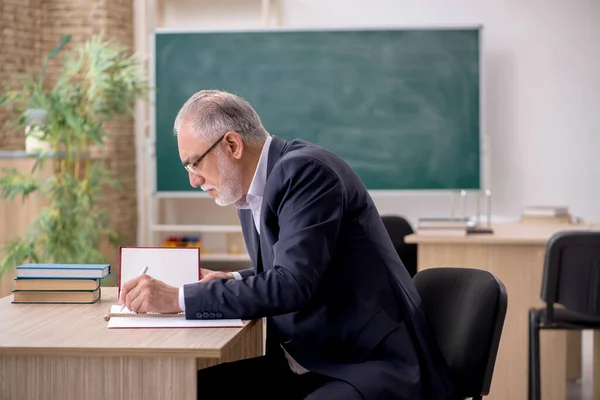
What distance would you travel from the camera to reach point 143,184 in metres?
6.79

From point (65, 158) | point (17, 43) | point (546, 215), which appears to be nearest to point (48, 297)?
point (65, 158)

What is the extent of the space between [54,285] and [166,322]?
53 centimetres

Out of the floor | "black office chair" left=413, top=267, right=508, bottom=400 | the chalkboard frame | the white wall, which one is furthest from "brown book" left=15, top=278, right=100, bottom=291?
the white wall

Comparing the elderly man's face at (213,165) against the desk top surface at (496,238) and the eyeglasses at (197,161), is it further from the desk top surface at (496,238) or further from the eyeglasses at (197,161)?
the desk top surface at (496,238)

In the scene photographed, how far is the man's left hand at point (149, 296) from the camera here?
2.06 meters

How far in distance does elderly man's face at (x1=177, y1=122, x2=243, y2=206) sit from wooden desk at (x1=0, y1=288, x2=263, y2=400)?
0.44 meters

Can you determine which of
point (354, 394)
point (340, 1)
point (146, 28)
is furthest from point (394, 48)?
point (354, 394)

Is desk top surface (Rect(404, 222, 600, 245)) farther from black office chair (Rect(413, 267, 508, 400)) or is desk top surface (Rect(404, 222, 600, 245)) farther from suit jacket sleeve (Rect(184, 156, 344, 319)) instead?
suit jacket sleeve (Rect(184, 156, 344, 319))

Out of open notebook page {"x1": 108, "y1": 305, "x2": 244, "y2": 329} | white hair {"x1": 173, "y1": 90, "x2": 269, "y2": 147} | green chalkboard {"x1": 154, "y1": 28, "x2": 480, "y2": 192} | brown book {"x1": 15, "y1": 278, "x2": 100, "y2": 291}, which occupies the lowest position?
open notebook page {"x1": 108, "y1": 305, "x2": 244, "y2": 329}

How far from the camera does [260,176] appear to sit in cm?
228

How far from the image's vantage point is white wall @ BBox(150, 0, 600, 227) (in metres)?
6.41

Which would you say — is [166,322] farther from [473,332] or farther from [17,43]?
[17,43]

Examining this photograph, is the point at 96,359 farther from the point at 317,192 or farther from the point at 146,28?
the point at 146,28

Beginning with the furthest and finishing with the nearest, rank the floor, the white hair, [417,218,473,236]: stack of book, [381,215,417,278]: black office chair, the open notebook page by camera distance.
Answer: the floor < [417,218,473,236]: stack of book < [381,215,417,278]: black office chair < the white hair < the open notebook page
